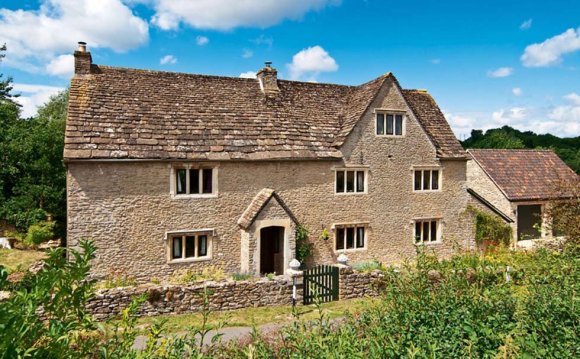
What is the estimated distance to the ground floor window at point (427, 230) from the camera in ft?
68.6

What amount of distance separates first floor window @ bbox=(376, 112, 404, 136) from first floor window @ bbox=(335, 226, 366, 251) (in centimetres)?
520

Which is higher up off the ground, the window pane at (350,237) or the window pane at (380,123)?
the window pane at (380,123)

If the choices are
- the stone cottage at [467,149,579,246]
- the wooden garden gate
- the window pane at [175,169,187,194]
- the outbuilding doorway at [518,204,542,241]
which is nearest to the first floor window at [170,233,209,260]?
the window pane at [175,169,187,194]

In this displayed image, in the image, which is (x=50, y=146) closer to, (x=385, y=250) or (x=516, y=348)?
(x=385, y=250)

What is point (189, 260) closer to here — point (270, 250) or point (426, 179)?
point (270, 250)

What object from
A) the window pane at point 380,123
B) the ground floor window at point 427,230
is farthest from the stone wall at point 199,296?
the window pane at point 380,123

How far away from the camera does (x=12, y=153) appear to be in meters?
23.2

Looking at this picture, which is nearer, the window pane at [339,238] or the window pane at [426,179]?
the window pane at [339,238]

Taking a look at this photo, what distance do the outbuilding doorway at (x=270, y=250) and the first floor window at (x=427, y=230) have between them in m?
8.04

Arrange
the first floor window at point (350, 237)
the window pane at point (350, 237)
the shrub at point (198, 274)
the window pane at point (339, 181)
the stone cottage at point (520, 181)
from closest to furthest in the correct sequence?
the shrub at point (198, 274), the window pane at point (339, 181), the first floor window at point (350, 237), the window pane at point (350, 237), the stone cottage at point (520, 181)

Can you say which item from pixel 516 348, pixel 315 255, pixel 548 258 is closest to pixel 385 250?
pixel 315 255

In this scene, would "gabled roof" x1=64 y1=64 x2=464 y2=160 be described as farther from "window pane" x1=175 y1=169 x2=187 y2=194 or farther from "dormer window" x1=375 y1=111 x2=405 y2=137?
"dormer window" x1=375 y1=111 x2=405 y2=137

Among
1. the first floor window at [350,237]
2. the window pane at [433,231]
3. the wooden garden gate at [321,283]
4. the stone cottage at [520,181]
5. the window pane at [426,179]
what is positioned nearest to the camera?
the wooden garden gate at [321,283]

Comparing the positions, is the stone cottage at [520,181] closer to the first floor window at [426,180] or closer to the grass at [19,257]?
the first floor window at [426,180]
